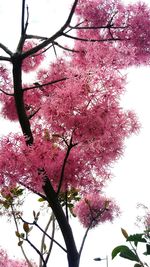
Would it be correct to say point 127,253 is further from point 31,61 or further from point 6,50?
point 31,61

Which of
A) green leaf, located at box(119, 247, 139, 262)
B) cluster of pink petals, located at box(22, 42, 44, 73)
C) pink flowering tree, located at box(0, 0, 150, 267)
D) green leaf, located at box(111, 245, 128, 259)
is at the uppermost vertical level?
cluster of pink petals, located at box(22, 42, 44, 73)

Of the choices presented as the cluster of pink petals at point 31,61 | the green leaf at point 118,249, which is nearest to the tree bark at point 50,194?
the green leaf at point 118,249

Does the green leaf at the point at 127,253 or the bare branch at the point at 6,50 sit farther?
the bare branch at the point at 6,50

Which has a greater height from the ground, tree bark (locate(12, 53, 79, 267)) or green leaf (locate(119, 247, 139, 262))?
tree bark (locate(12, 53, 79, 267))

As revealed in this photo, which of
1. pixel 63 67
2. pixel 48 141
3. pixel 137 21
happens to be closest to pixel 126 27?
pixel 137 21

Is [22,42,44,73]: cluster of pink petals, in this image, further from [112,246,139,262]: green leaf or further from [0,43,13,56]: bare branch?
[112,246,139,262]: green leaf

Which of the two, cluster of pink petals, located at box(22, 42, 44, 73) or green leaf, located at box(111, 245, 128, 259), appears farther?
cluster of pink petals, located at box(22, 42, 44, 73)

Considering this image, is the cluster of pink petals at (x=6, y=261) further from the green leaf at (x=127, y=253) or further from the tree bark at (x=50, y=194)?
the green leaf at (x=127, y=253)

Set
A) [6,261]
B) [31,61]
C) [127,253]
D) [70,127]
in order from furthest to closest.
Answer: [6,261]
[31,61]
[70,127]
[127,253]

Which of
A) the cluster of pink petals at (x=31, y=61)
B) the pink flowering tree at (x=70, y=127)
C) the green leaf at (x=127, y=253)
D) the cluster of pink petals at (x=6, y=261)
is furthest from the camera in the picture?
the cluster of pink petals at (x=6, y=261)

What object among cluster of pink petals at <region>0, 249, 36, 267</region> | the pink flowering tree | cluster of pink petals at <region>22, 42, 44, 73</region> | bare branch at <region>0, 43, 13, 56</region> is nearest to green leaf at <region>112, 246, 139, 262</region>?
the pink flowering tree

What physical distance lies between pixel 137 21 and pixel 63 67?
97 centimetres

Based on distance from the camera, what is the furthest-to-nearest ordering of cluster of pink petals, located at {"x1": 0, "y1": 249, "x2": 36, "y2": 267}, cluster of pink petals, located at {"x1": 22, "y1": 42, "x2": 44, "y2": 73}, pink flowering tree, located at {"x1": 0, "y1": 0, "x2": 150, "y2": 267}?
cluster of pink petals, located at {"x1": 0, "y1": 249, "x2": 36, "y2": 267}, cluster of pink petals, located at {"x1": 22, "y1": 42, "x2": 44, "y2": 73}, pink flowering tree, located at {"x1": 0, "y1": 0, "x2": 150, "y2": 267}

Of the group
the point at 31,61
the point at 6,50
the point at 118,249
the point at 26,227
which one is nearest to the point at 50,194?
the point at 26,227
